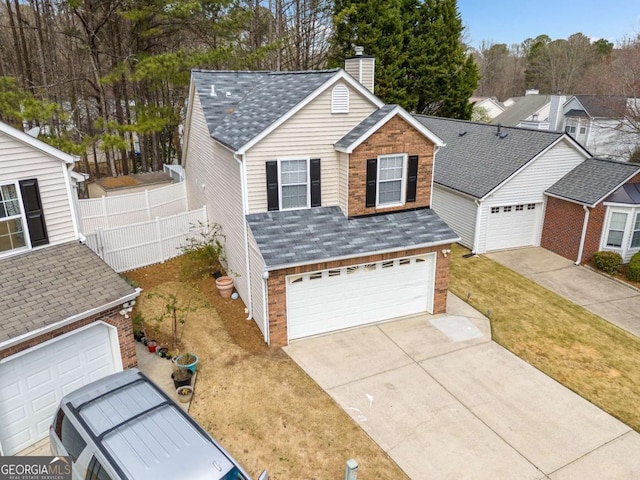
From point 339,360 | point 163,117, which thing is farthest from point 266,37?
point 339,360

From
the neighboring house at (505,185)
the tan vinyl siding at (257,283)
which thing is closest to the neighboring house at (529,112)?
the neighboring house at (505,185)

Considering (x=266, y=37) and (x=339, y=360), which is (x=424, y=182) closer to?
(x=339, y=360)

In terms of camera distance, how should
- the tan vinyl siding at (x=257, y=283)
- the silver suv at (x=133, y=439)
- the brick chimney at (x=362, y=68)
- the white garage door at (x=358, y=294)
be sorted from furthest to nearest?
the brick chimney at (x=362, y=68), the white garage door at (x=358, y=294), the tan vinyl siding at (x=257, y=283), the silver suv at (x=133, y=439)

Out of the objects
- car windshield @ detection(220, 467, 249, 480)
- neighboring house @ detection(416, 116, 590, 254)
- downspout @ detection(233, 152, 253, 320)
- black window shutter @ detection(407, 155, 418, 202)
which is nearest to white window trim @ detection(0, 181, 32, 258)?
downspout @ detection(233, 152, 253, 320)

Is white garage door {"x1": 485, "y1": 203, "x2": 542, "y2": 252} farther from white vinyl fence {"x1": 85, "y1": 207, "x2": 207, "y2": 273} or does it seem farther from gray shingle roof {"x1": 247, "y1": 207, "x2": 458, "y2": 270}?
white vinyl fence {"x1": 85, "y1": 207, "x2": 207, "y2": 273}

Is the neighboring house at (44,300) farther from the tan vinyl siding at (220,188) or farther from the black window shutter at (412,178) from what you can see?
the black window shutter at (412,178)

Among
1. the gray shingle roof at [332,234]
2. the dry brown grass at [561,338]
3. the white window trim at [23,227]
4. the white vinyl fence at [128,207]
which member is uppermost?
the white window trim at [23,227]
